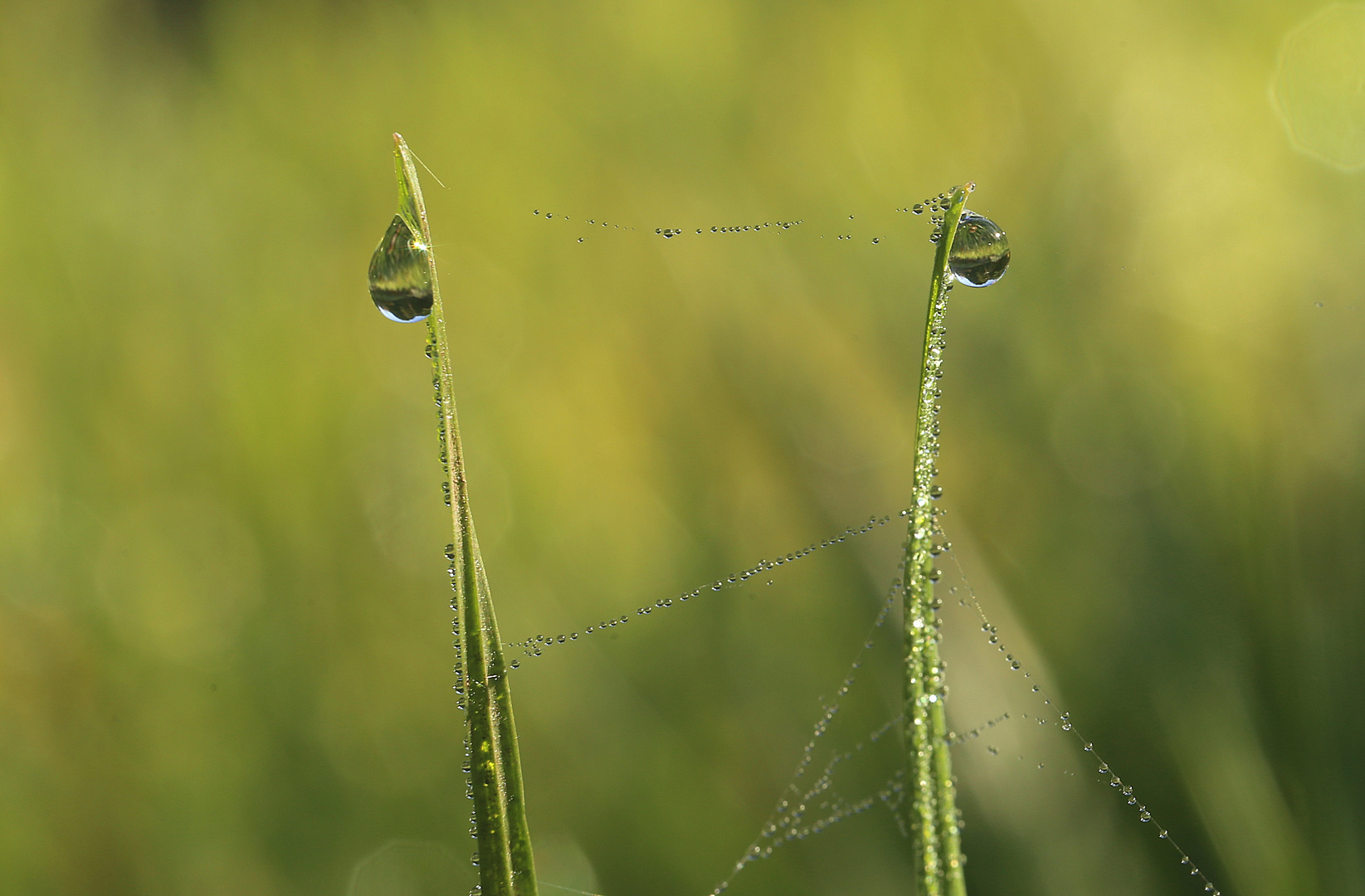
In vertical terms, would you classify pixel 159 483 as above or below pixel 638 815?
above

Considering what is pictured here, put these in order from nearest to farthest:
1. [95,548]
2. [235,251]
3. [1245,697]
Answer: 1. [1245,697]
2. [95,548]
3. [235,251]

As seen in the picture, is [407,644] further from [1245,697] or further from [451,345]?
[1245,697]

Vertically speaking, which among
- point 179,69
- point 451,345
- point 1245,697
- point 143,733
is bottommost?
point 1245,697

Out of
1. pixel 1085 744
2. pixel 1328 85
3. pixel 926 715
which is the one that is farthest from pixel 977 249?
pixel 1328 85

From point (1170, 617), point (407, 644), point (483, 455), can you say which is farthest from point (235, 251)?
point (1170, 617)

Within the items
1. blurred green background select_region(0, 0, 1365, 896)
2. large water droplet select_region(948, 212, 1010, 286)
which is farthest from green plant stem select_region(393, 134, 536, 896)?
blurred green background select_region(0, 0, 1365, 896)

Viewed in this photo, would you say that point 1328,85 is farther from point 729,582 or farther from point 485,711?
point 485,711

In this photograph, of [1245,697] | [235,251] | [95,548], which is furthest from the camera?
[235,251]
